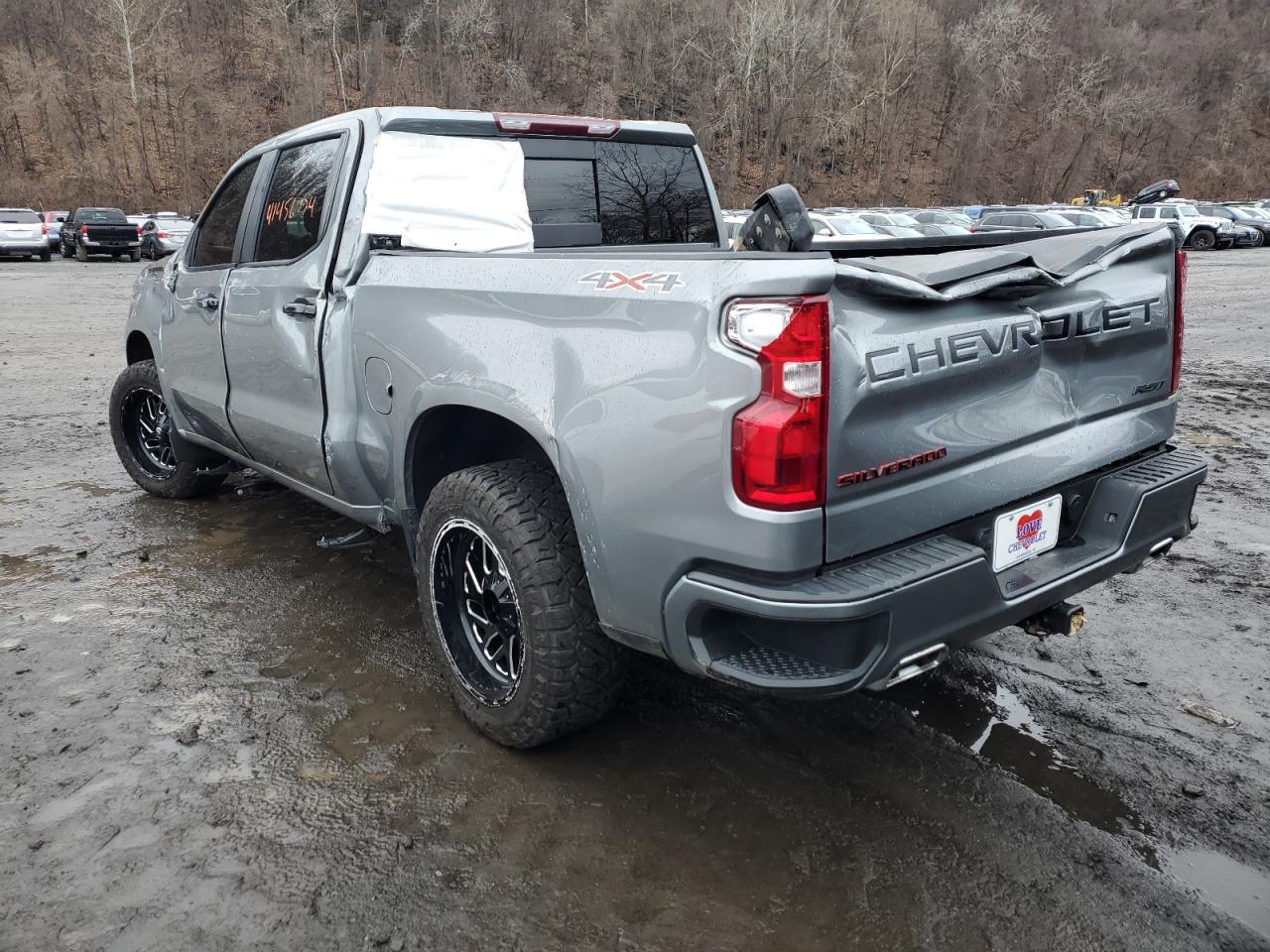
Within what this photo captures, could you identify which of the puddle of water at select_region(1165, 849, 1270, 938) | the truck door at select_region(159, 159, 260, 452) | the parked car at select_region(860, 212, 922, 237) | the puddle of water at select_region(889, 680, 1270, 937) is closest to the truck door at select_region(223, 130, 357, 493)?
the truck door at select_region(159, 159, 260, 452)

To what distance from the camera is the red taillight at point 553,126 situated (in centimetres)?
374

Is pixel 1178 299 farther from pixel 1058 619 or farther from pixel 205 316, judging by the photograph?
pixel 205 316

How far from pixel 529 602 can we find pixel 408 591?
1.72m

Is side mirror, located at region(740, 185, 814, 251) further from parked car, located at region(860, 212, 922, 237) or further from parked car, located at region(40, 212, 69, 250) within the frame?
parked car, located at region(40, 212, 69, 250)

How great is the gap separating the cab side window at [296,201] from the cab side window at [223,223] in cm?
29

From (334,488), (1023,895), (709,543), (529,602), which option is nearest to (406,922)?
(529,602)

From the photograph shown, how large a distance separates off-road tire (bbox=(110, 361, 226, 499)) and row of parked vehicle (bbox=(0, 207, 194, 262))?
79.4 feet

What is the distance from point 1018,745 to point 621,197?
103 inches

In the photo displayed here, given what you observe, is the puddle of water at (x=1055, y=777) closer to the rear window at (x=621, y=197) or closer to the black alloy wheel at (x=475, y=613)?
the black alloy wheel at (x=475, y=613)

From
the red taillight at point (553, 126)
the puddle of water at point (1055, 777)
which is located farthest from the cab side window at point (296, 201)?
the puddle of water at point (1055, 777)

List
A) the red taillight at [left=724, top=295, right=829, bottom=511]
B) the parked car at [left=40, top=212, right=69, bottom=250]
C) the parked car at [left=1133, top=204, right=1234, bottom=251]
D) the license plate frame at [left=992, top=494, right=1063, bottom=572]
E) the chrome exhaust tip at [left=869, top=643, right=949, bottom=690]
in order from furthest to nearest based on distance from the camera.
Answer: the parked car at [left=1133, top=204, right=1234, bottom=251] → the parked car at [left=40, top=212, right=69, bottom=250] → the license plate frame at [left=992, top=494, right=1063, bottom=572] → the chrome exhaust tip at [left=869, top=643, right=949, bottom=690] → the red taillight at [left=724, top=295, right=829, bottom=511]

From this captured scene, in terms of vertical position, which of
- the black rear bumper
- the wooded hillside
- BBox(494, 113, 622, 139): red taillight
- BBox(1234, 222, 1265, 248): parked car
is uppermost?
the wooded hillside

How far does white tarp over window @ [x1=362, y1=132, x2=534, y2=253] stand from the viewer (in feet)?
11.6

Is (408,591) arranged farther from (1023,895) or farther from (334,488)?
(1023,895)
